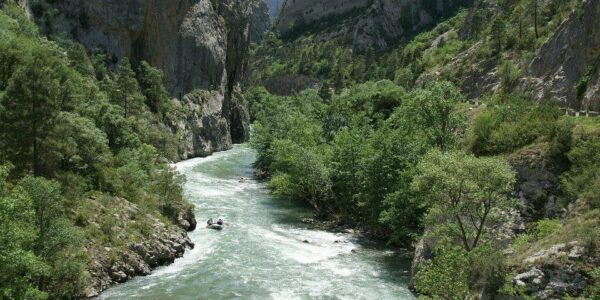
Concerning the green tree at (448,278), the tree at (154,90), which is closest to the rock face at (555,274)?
the green tree at (448,278)

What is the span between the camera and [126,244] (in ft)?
103

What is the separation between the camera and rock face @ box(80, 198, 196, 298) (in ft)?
94.2

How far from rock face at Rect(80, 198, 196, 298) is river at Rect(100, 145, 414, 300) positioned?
73cm

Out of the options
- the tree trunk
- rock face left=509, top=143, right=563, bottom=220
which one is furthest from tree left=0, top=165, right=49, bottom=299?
rock face left=509, top=143, right=563, bottom=220

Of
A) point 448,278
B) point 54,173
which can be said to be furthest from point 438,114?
point 54,173

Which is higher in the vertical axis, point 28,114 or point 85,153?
point 28,114

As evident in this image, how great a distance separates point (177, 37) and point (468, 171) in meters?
72.4

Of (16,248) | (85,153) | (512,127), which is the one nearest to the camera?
(16,248)

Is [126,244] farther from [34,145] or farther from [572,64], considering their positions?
[572,64]

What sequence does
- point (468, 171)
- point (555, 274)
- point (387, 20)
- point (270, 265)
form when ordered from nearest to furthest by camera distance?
point (555, 274), point (468, 171), point (270, 265), point (387, 20)

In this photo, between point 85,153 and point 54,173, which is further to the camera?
point 85,153

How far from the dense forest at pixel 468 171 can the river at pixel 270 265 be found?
2.78 meters

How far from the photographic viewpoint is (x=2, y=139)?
2886 cm

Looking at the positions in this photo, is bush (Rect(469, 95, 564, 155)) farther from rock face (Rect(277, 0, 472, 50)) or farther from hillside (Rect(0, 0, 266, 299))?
rock face (Rect(277, 0, 472, 50))
